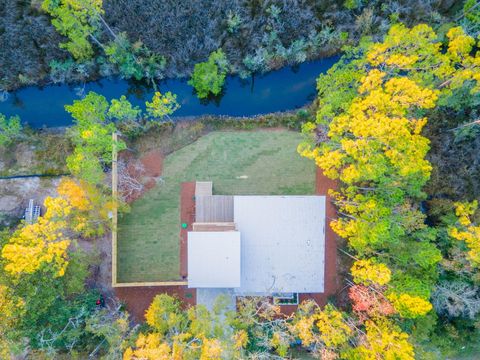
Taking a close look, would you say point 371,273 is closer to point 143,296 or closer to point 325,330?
point 325,330

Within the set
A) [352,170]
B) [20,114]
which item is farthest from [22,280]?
[352,170]

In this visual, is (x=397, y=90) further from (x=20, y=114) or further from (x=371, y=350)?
(x=20, y=114)

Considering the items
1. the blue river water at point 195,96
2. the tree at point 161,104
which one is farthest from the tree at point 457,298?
the tree at point 161,104

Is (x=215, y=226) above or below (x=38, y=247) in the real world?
above

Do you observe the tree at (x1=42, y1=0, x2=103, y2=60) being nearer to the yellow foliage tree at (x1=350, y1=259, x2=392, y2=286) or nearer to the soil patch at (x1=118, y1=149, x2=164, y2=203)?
the soil patch at (x1=118, y1=149, x2=164, y2=203)

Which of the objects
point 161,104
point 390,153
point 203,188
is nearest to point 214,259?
point 203,188

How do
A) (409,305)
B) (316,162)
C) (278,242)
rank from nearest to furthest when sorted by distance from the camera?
(409,305) → (316,162) → (278,242)
